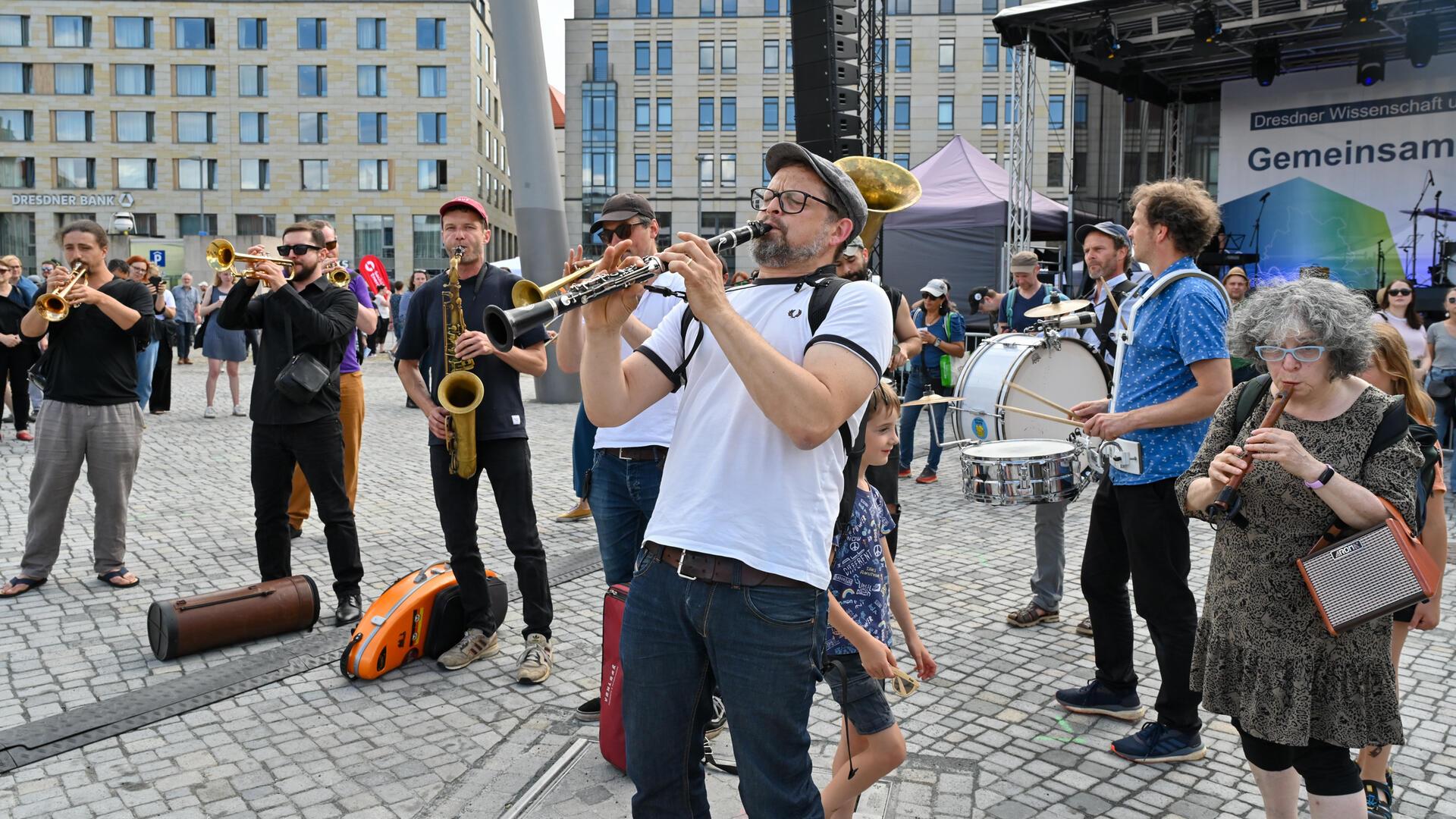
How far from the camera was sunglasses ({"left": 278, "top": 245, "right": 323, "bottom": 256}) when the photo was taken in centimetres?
548

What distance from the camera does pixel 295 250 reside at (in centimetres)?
547

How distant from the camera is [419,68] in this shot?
6656cm

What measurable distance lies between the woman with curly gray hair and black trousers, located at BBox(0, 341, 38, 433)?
505 inches

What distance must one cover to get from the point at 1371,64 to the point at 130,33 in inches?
2857

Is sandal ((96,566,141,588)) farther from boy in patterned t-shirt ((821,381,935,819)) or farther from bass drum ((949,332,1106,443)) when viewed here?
→ bass drum ((949,332,1106,443))

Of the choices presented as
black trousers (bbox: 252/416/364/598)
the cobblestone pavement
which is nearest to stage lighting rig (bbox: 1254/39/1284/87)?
the cobblestone pavement

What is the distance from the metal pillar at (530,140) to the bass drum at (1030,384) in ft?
24.8

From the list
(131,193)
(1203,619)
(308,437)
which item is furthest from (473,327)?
(131,193)

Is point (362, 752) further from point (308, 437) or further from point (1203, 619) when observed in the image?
point (1203, 619)

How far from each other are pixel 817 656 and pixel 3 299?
12.2 meters

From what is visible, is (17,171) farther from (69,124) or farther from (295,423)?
(295,423)

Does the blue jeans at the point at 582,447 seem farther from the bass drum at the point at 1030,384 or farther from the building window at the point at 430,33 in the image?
the building window at the point at 430,33

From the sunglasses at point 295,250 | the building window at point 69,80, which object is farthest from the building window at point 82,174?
the sunglasses at point 295,250

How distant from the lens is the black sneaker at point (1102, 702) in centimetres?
423
